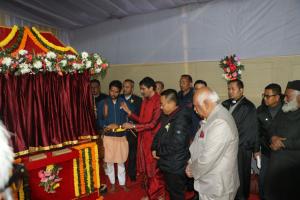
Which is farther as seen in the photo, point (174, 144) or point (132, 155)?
point (132, 155)

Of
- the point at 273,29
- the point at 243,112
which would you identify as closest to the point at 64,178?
the point at 243,112

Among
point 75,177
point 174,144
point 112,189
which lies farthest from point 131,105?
point 174,144

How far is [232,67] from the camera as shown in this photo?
510 cm

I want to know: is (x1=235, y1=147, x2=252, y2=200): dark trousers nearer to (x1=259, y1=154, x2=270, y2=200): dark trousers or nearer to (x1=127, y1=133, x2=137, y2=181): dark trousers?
(x1=259, y1=154, x2=270, y2=200): dark trousers

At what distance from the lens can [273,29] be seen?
5035 mm

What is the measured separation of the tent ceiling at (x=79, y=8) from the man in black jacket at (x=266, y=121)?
2.65m

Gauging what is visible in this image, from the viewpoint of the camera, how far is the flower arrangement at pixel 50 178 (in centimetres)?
350

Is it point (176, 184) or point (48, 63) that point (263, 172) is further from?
point (48, 63)

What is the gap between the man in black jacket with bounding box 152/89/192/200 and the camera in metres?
3.34

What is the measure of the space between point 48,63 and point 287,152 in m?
3.03

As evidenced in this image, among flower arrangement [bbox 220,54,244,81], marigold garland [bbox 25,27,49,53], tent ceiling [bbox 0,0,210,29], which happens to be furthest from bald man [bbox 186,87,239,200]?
tent ceiling [bbox 0,0,210,29]

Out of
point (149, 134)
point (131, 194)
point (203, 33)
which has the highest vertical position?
point (203, 33)

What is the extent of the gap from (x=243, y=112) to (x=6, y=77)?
9.89 ft

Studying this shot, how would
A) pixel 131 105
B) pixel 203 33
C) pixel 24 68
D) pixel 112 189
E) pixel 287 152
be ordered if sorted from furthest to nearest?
1. pixel 203 33
2. pixel 131 105
3. pixel 112 189
4. pixel 287 152
5. pixel 24 68
